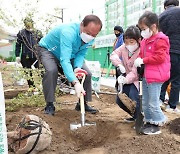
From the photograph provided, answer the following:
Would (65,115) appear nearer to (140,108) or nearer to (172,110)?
(140,108)

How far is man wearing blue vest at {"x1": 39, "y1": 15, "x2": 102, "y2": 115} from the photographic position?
4070 millimetres

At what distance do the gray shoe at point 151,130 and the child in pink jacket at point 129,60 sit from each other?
312mm

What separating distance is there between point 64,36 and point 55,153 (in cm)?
165

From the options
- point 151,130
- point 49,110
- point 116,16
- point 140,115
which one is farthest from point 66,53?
point 116,16

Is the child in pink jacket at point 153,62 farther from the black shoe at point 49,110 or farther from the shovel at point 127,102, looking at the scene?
the black shoe at point 49,110

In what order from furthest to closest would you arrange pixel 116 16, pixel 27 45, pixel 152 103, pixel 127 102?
pixel 116 16 → pixel 27 45 → pixel 127 102 → pixel 152 103

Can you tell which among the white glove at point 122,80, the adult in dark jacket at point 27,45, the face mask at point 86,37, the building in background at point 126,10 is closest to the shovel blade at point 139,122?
the white glove at point 122,80

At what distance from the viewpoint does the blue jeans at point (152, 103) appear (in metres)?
3.78

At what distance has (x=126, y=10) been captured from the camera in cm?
1157

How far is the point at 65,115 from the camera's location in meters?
4.87

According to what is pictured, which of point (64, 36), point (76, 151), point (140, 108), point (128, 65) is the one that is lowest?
point (76, 151)

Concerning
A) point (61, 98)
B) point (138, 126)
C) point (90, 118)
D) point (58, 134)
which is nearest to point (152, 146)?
point (138, 126)

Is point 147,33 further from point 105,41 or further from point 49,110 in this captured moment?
point 105,41

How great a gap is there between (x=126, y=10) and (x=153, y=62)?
27.0ft
